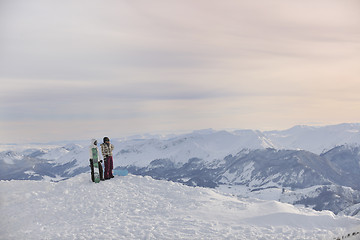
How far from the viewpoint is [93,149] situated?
31078 millimetres

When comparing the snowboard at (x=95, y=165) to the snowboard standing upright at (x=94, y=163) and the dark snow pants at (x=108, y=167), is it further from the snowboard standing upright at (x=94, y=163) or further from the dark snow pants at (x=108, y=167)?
the dark snow pants at (x=108, y=167)

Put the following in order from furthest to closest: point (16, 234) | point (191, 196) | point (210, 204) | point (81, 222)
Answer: point (191, 196) < point (210, 204) < point (81, 222) < point (16, 234)

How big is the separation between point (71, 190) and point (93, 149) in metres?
4.13

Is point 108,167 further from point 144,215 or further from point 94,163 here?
point 144,215

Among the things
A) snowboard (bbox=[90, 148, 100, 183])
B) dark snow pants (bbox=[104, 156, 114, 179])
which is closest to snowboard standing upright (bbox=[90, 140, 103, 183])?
snowboard (bbox=[90, 148, 100, 183])

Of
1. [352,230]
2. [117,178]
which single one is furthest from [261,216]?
[117,178]

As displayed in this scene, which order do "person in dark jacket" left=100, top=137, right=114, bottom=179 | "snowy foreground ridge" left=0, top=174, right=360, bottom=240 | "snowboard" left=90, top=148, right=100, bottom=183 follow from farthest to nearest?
"person in dark jacket" left=100, top=137, right=114, bottom=179 < "snowboard" left=90, top=148, right=100, bottom=183 < "snowy foreground ridge" left=0, top=174, right=360, bottom=240

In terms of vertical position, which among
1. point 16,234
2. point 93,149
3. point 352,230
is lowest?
point 352,230


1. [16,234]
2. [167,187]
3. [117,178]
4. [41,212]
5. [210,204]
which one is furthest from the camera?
[117,178]

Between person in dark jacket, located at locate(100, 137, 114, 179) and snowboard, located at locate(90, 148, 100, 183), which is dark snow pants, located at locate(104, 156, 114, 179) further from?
snowboard, located at locate(90, 148, 100, 183)

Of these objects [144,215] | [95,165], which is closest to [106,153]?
[95,165]

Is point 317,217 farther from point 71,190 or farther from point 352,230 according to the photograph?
point 71,190

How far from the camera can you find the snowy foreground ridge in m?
20.5

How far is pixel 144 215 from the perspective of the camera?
23875 millimetres
